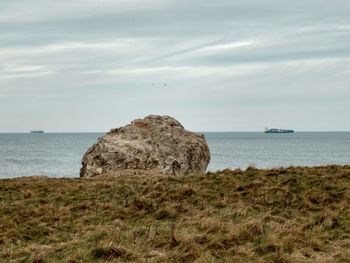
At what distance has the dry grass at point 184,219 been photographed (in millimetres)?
10625

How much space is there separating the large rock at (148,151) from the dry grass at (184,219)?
20.1ft

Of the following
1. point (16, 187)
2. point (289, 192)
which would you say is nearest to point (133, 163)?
point (16, 187)

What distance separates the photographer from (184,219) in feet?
44.9

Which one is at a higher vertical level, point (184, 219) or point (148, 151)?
point (148, 151)

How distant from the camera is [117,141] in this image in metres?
27.8

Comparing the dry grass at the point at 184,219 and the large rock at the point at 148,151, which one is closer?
the dry grass at the point at 184,219

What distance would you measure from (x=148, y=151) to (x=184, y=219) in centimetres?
1375

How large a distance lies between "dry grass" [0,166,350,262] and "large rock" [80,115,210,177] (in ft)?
20.1

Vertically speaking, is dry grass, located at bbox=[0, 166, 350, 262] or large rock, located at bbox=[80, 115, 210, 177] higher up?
large rock, located at bbox=[80, 115, 210, 177]

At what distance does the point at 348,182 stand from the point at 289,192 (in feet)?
9.29

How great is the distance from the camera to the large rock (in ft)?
85.7

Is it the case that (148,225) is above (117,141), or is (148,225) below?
below

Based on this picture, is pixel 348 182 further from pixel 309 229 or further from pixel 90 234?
pixel 90 234

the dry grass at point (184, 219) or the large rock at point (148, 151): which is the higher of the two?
the large rock at point (148, 151)
